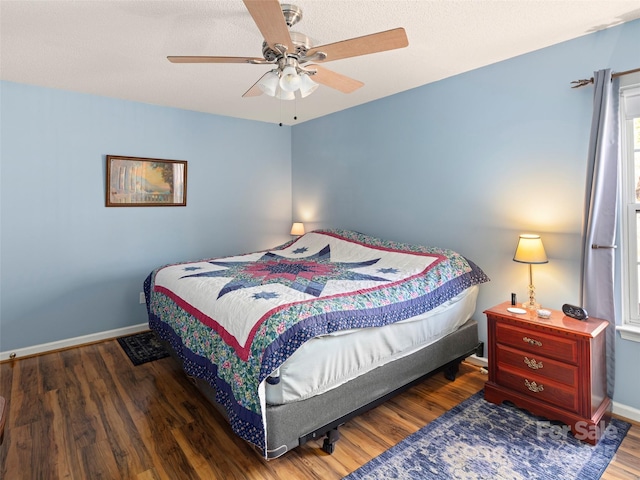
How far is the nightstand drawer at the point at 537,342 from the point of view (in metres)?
2.03

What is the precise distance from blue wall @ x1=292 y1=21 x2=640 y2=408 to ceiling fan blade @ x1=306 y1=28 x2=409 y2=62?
147 centimetres

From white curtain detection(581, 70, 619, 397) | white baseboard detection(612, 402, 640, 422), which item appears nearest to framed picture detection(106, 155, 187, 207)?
white curtain detection(581, 70, 619, 397)

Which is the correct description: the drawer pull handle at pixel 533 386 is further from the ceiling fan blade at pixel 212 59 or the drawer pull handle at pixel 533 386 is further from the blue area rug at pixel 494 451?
the ceiling fan blade at pixel 212 59

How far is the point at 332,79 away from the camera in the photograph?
2.15 metres

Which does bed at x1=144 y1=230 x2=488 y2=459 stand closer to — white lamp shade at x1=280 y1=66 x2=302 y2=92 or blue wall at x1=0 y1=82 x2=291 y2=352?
blue wall at x1=0 y1=82 x2=291 y2=352

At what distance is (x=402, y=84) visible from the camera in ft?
10.6

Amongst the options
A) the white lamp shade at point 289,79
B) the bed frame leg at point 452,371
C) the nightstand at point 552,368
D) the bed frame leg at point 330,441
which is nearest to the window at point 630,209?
the nightstand at point 552,368

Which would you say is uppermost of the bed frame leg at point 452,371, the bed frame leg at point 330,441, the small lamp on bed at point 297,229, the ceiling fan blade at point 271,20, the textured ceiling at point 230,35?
the textured ceiling at point 230,35

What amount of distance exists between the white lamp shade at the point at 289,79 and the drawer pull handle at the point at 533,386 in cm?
220

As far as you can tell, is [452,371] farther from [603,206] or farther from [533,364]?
[603,206]

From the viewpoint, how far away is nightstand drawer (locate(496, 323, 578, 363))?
79.8 inches

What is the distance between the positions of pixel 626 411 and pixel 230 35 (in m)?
3.36

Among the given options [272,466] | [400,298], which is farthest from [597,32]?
[272,466]

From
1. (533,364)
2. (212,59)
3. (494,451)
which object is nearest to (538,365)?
(533,364)
